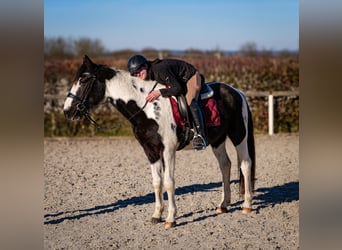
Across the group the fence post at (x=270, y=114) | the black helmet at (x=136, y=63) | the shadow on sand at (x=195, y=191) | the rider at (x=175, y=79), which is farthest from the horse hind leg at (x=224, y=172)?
the fence post at (x=270, y=114)

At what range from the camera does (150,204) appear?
226 inches

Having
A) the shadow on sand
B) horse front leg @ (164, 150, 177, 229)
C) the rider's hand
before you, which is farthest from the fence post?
the rider's hand

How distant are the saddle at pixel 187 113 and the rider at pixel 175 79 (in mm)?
70

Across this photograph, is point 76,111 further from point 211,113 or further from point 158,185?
point 211,113

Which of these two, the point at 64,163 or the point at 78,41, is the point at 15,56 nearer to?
the point at 64,163

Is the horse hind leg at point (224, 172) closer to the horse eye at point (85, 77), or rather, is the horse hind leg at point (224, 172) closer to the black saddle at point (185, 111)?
the black saddle at point (185, 111)

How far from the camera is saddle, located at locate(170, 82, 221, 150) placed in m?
4.58

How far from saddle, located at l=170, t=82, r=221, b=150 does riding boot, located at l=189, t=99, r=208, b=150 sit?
6 centimetres

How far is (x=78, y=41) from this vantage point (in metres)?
14.7

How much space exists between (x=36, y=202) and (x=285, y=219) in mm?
3434

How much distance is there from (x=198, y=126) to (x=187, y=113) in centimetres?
17

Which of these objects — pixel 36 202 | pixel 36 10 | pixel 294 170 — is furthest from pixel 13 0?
pixel 294 170

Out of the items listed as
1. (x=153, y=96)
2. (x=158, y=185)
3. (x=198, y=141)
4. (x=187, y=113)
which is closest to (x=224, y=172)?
(x=198, y=141)

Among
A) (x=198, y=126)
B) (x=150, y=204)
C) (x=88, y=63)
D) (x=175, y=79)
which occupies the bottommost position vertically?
(x=150, y=204)
